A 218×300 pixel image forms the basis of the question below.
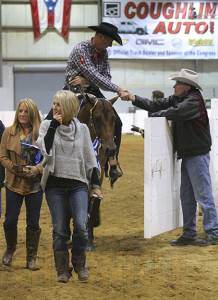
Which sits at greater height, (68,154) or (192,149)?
(68,154)

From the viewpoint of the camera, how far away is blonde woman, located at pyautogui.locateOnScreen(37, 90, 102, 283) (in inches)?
183

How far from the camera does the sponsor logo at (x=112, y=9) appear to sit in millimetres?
25984

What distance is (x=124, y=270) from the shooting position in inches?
213

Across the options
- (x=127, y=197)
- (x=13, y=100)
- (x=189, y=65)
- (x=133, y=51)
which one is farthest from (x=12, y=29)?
(x=127, y=197)

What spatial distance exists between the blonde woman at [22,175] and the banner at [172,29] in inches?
841

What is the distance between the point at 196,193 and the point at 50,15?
2219 centimetres

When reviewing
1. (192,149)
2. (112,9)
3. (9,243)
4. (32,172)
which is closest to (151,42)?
(112,9)

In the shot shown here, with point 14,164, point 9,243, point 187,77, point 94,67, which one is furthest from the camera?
point 94,67

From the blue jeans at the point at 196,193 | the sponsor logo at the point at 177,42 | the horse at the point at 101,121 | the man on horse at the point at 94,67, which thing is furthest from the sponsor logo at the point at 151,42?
the horse at the point at 101,121

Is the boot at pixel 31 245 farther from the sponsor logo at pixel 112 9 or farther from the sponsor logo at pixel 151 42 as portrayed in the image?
the sponsor logo at pixel 151 42

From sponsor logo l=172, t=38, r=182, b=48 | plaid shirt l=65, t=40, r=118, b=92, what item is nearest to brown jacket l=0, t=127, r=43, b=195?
plaid shirt l=65, t=40, r=118, b=92

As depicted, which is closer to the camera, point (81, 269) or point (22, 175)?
point (81, 269)

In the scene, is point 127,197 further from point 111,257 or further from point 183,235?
point 111,257

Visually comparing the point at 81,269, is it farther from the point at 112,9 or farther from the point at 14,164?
the point at 112,9
